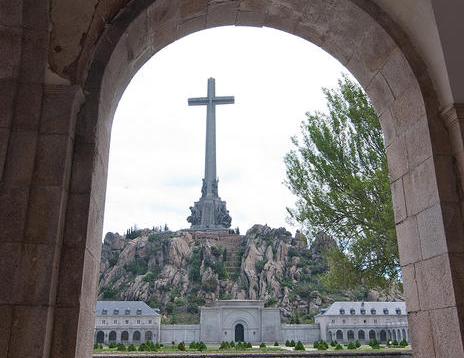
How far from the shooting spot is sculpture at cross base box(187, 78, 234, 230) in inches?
2457

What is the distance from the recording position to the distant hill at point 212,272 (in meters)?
66.9

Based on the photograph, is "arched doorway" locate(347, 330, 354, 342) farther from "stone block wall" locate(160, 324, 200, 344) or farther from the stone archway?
the stone archway

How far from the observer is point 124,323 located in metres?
55.1

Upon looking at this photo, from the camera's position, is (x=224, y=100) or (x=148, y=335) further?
(x=224, y=100)

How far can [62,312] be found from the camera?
354cm

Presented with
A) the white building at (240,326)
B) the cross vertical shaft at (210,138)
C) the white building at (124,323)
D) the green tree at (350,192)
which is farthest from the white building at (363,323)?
the green tree at (350,192)

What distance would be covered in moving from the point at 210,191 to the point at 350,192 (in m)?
57.6

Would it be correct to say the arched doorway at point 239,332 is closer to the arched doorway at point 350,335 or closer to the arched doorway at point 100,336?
the arched doorway at point 350,335

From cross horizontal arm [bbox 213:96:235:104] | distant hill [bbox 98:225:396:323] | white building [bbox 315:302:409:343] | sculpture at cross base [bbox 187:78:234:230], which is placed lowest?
white building [bbox 315:302:409:343]

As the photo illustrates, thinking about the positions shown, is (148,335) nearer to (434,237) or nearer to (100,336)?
(100,336)

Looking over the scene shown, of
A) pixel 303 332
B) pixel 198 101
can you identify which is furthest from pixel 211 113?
pixel 303 332

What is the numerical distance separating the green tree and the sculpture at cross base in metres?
47.9

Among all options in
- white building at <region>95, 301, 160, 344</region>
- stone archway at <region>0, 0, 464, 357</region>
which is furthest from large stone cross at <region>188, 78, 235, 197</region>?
stone archway at <region>0, 0, 464, 357</region>

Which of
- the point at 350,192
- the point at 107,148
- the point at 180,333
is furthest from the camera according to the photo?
the point at 180,333
